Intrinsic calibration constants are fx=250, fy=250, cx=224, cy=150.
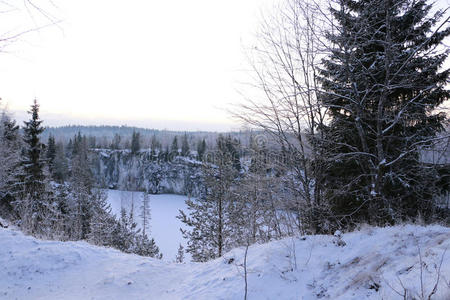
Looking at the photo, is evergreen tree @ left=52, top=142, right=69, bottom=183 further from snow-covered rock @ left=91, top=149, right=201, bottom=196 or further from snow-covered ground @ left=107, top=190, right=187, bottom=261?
snow-covered ground @ left=107, top=190, right=187, bottom=261

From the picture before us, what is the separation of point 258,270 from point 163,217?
4270cm

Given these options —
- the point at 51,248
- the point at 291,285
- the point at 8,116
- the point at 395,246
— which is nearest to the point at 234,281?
the point at 291,285

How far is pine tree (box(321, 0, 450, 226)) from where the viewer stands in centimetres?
481

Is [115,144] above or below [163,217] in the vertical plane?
above

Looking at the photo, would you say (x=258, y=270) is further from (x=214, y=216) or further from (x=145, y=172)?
(x=145, y=172)

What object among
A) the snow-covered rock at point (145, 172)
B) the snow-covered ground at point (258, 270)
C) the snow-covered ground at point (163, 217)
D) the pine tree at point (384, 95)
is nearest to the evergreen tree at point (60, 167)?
the snow-covered rock at point (145, 172)

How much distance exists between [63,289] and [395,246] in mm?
5465

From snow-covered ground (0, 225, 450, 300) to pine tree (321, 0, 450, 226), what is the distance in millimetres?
1430

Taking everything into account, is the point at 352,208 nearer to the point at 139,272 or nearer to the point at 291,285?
the point at 291,285

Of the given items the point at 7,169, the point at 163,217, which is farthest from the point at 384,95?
the point at 163,217

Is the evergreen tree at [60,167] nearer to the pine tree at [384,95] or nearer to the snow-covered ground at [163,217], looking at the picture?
the snow-covered ground at [163,217]

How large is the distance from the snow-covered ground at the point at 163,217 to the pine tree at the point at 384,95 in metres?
20.1

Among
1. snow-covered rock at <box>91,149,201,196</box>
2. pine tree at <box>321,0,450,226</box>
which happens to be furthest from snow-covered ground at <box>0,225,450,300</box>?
snow-covered rock at <box>91,149,201,196</box>

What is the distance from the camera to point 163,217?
4375 cm
